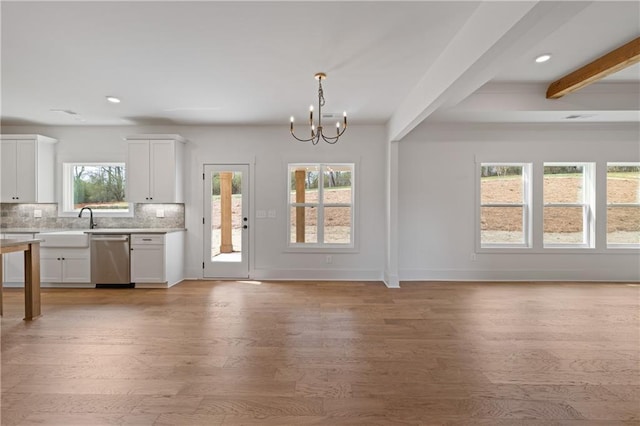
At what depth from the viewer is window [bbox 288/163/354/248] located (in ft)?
18.3

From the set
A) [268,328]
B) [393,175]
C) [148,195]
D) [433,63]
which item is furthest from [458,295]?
[148,195]

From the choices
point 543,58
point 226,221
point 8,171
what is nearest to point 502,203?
point 543,58

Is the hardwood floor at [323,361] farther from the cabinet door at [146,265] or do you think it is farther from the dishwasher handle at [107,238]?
the dishwasher handle at [107,238]

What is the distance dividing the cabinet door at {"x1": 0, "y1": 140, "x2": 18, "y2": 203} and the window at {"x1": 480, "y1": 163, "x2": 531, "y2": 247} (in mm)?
7746

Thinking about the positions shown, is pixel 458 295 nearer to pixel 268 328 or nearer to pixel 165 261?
pixel 268 328

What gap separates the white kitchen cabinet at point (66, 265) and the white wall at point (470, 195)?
5.01 meters

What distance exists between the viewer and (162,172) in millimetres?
5219

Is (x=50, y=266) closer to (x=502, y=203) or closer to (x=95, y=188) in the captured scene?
(x=95, y=188)

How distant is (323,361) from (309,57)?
269 cm

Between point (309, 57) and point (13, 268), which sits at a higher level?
point (309, 57)

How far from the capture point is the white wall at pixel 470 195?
17.4 ft

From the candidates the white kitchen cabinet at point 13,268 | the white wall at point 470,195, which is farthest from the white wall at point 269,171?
the white kitchen cabinet at point 13,268

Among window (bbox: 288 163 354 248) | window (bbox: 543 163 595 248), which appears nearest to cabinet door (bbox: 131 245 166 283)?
window (bbox: 288 163 354 248)

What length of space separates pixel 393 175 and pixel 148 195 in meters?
4.00
